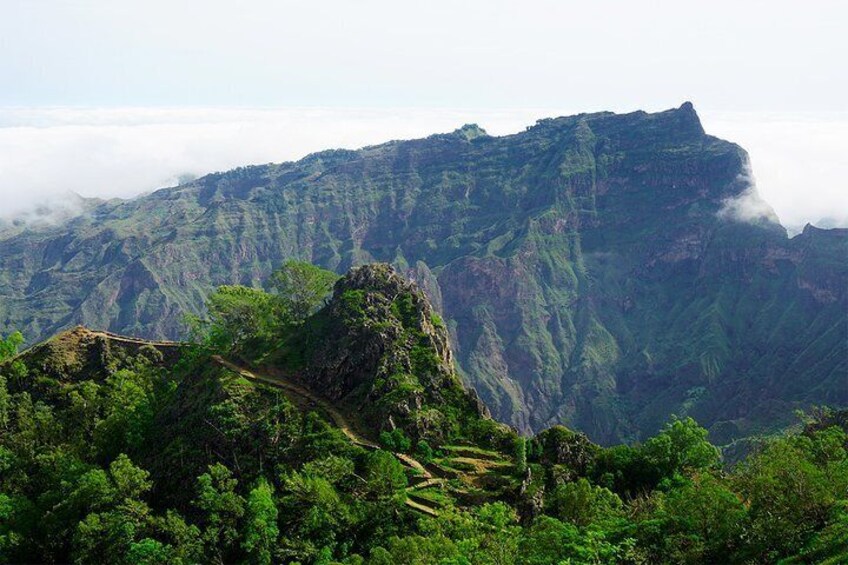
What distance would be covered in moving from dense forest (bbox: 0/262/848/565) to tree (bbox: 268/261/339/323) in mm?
3586

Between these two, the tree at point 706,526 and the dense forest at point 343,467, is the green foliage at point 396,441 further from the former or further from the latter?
the tree at point 706,526

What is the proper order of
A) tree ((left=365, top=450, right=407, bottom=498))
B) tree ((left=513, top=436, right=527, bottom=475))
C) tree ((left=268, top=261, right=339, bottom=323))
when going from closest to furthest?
tree ((left=365, top=450, right=407, bottom=498))
tree ((left=513, top=436, right=527, bottom=475))
tree ((left=268, top=261, right=339, bottom=323))

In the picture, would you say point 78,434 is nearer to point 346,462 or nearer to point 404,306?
point 346,462

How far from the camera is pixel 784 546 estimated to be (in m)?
65.3

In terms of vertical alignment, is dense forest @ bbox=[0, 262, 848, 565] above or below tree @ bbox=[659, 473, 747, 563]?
below

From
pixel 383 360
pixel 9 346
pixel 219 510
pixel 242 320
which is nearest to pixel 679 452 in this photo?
pixel 383 360

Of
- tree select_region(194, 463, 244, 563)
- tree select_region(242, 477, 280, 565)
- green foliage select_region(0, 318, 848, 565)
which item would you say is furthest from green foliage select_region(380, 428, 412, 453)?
tree select_region(194, 463, 244, 563)

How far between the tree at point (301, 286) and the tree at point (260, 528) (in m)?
62.7

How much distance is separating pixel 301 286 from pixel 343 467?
61.7 meters

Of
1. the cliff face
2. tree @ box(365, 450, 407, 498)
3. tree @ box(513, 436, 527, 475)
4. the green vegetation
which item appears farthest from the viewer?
the green vegetation

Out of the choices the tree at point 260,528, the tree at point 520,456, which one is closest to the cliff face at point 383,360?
the tree at point 520,456

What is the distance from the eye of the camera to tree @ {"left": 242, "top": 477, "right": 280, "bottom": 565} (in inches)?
3409

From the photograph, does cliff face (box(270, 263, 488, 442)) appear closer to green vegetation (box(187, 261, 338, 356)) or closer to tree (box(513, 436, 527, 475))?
green vegetation (box(187, 261, 338, 356))

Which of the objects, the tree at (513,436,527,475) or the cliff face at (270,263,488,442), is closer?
the tree at (513,436,527,475)
